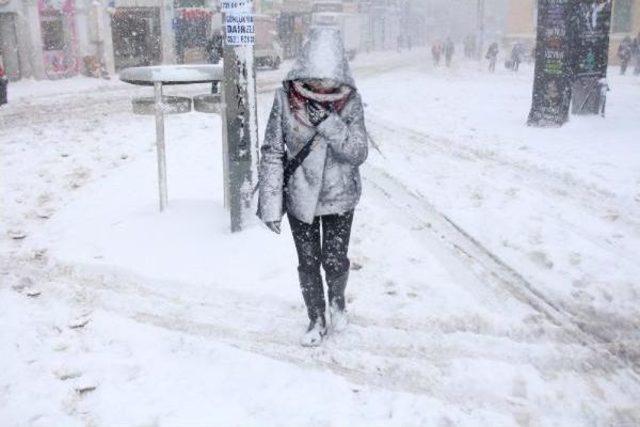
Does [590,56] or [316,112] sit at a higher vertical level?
[590,56]

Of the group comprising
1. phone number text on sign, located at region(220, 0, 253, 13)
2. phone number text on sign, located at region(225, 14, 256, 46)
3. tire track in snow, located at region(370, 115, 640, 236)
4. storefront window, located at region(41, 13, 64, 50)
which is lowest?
tire track in snow, located at region(370, 115, 640, 236)

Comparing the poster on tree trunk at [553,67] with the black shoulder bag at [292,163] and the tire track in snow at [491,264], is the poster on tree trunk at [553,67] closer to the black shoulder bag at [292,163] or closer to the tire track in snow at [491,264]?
the tire track in snow at [491,264]

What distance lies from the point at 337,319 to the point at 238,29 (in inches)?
106

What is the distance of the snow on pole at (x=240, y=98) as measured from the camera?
17.2 ft

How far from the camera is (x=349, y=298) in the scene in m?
4.67

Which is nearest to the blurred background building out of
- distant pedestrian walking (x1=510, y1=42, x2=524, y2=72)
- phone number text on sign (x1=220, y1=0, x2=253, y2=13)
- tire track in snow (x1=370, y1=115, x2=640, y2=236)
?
distant pedestrian walking (x1=510, y1=42, x2=524, y2=72)

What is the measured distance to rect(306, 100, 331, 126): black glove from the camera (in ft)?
11.7

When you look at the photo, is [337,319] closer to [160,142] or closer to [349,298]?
[349,298]

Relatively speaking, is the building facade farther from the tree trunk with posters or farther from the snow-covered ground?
the snow-covered ground

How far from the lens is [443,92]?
19125 millimetres

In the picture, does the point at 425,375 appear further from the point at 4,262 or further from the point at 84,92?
the point at 84,92

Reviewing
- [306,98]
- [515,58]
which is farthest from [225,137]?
[515,58]

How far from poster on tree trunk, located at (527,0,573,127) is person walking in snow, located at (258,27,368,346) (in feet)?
30.9

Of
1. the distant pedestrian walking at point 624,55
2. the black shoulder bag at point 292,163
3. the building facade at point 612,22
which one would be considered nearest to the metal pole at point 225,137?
the black shoulder bag at point 292,163
